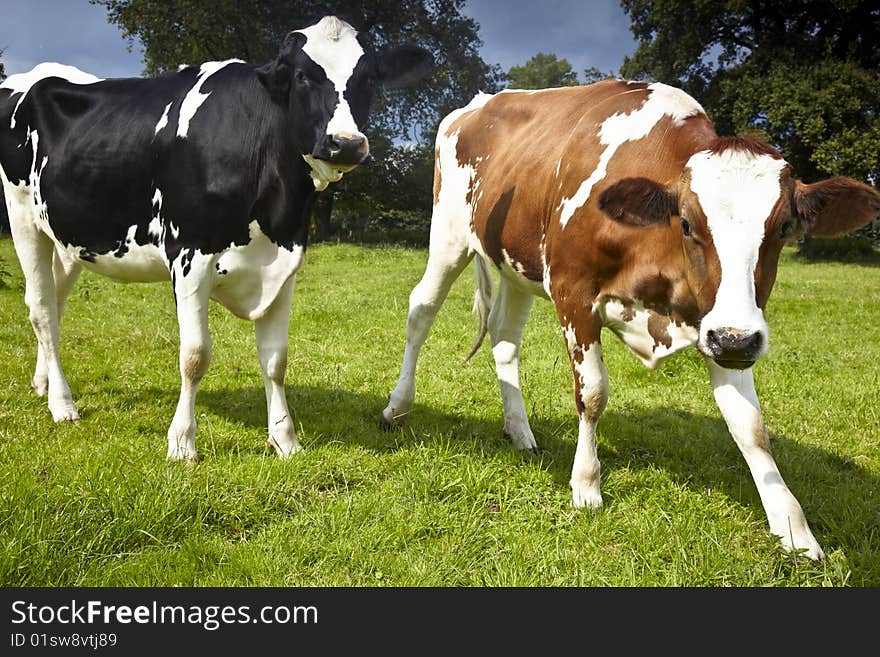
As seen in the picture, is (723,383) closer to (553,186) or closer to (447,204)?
(553,186)

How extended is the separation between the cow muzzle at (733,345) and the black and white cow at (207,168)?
5.98ft

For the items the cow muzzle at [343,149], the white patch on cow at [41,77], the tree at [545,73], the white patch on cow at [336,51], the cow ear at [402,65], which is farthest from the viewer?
the tree at [545,73]

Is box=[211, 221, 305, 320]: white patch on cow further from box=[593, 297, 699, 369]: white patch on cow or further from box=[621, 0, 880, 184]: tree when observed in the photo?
box=[621, 0, 880, 184]: tree

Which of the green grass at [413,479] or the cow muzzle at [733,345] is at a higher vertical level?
the cow muzzle at [733,345]

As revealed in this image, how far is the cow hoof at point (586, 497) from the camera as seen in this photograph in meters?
3.50

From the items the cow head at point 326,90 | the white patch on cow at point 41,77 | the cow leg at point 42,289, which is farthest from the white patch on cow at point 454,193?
the cow leg at point 42,289

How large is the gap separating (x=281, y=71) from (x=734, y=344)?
2.64 meters

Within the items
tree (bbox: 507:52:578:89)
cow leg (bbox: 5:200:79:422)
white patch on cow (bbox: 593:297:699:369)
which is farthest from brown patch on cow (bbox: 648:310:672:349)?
tree (bbox: 507:52:578:89)

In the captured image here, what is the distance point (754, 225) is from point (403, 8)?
65.6 ft

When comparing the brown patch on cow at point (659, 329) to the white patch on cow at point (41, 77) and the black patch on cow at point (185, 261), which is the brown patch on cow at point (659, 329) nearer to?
the black patch on cow at point (185, 261)

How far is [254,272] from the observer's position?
3.85m

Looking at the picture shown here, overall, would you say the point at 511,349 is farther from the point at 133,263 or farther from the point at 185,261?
the point at 133,263

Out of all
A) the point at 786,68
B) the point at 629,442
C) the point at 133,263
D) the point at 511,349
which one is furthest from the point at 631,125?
the point at 786,68

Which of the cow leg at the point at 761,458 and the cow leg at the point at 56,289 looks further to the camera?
the cow leg at the point at 56,289
